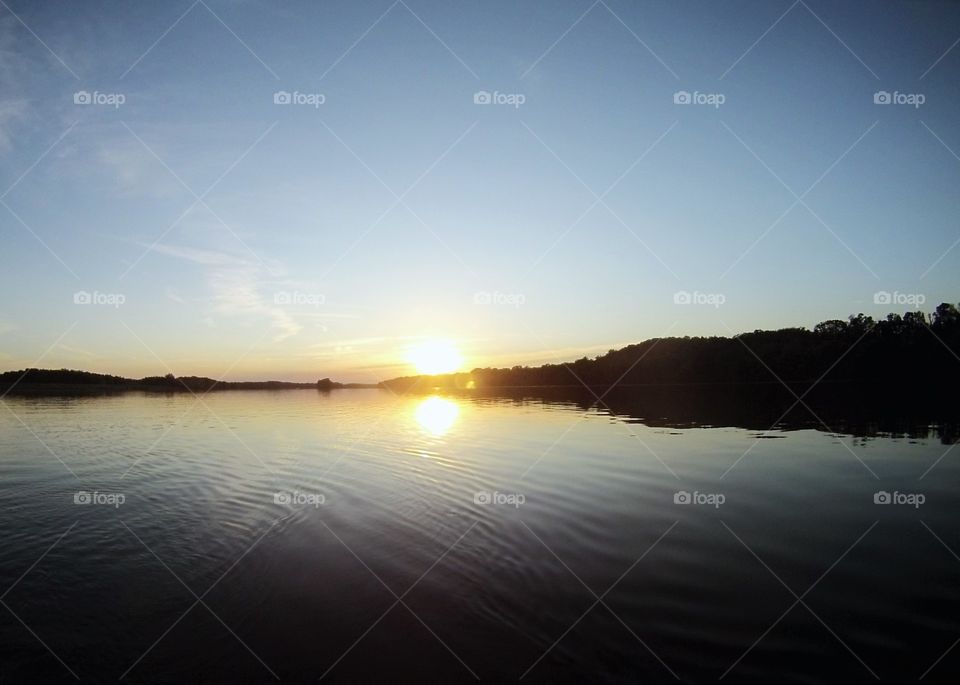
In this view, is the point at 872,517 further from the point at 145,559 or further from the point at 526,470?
the point at 145,559

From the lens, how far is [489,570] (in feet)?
31.8

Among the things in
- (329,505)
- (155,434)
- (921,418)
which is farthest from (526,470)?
(921,418)

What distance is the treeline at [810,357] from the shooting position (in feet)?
317

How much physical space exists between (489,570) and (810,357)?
120 metres

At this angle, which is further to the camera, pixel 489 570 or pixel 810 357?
pixel 810 357

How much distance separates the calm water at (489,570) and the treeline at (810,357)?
84.9 meters

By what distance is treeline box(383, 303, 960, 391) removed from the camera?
9656 cm

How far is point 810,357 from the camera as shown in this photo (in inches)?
4218

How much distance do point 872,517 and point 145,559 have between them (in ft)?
55.1

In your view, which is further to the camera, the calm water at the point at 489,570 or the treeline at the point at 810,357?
the treeline at the point at 810,357

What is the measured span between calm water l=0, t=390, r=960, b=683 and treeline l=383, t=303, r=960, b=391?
84.9 meters

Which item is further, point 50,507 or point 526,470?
point 526,470

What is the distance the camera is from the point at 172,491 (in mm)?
16375

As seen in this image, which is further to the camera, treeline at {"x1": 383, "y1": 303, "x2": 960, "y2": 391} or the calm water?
treeline at {"x1": 383, "y1": 303, "x2": 960, "y2": 391}
